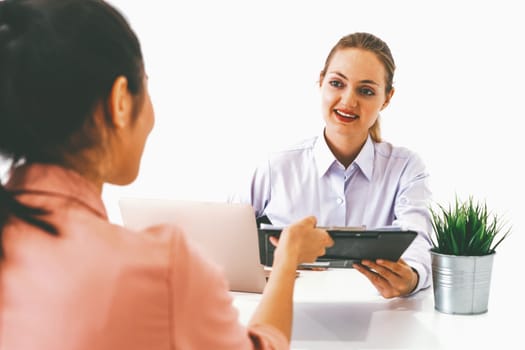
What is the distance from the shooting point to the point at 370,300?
1689mm

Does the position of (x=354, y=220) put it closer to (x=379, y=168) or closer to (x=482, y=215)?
(x=379, y=168)

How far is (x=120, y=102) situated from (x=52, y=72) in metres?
0.11

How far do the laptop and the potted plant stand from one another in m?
0.48

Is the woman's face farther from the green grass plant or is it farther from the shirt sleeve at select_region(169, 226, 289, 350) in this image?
the shirt sleeve at select_region(169, 226, 289, 350)

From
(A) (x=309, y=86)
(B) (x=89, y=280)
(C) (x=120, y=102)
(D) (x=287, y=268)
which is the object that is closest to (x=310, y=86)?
(A) (x=309, y=86)

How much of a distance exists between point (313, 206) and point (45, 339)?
63.8 inches

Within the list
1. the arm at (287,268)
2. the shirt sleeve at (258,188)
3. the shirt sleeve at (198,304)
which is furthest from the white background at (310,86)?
the shirt sleeve at (198,304)

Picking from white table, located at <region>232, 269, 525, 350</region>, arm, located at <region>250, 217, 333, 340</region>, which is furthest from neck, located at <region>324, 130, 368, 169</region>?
arm, located at <region>250, 217, 333, 340</region>

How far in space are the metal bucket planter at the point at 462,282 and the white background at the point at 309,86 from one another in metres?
1.97

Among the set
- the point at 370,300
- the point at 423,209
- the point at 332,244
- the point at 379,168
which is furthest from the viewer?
the point at 379,168

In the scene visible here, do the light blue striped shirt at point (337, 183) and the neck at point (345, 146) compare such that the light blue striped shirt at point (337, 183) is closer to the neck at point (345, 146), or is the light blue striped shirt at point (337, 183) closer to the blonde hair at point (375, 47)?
the neck at point (345, 146)

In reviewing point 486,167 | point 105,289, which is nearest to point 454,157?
point 486,167

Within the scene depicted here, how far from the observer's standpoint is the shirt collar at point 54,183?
0.87 metres

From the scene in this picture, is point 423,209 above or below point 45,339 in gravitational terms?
below
